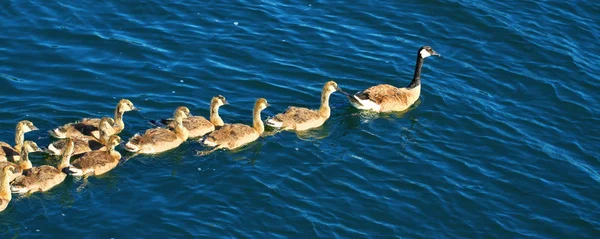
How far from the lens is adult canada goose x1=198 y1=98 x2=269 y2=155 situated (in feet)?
69.7

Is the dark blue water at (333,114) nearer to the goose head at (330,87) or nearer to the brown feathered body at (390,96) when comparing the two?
the brown feathered body at (390,96)

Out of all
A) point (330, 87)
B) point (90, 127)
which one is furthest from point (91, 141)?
point (330, 87)

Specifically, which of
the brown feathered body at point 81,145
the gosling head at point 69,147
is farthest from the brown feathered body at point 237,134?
the gosling head at point 69,147

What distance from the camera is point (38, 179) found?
19375 mm

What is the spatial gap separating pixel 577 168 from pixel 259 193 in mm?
7025

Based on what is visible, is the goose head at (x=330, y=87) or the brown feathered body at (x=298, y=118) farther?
the goose head at (x=330, y=87)

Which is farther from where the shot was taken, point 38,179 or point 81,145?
point 81,145

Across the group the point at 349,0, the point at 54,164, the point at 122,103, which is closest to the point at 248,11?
the point at 349,0

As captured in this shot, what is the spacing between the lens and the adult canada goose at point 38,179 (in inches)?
759

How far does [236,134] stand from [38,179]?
4.14 m

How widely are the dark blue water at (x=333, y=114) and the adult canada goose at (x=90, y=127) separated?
14.7 inches

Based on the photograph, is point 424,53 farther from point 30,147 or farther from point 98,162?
point 30,147

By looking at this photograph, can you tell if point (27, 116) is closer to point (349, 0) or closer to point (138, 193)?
point (138, 193)

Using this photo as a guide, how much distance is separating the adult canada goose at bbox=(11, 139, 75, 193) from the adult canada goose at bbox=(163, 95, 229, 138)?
293cm
